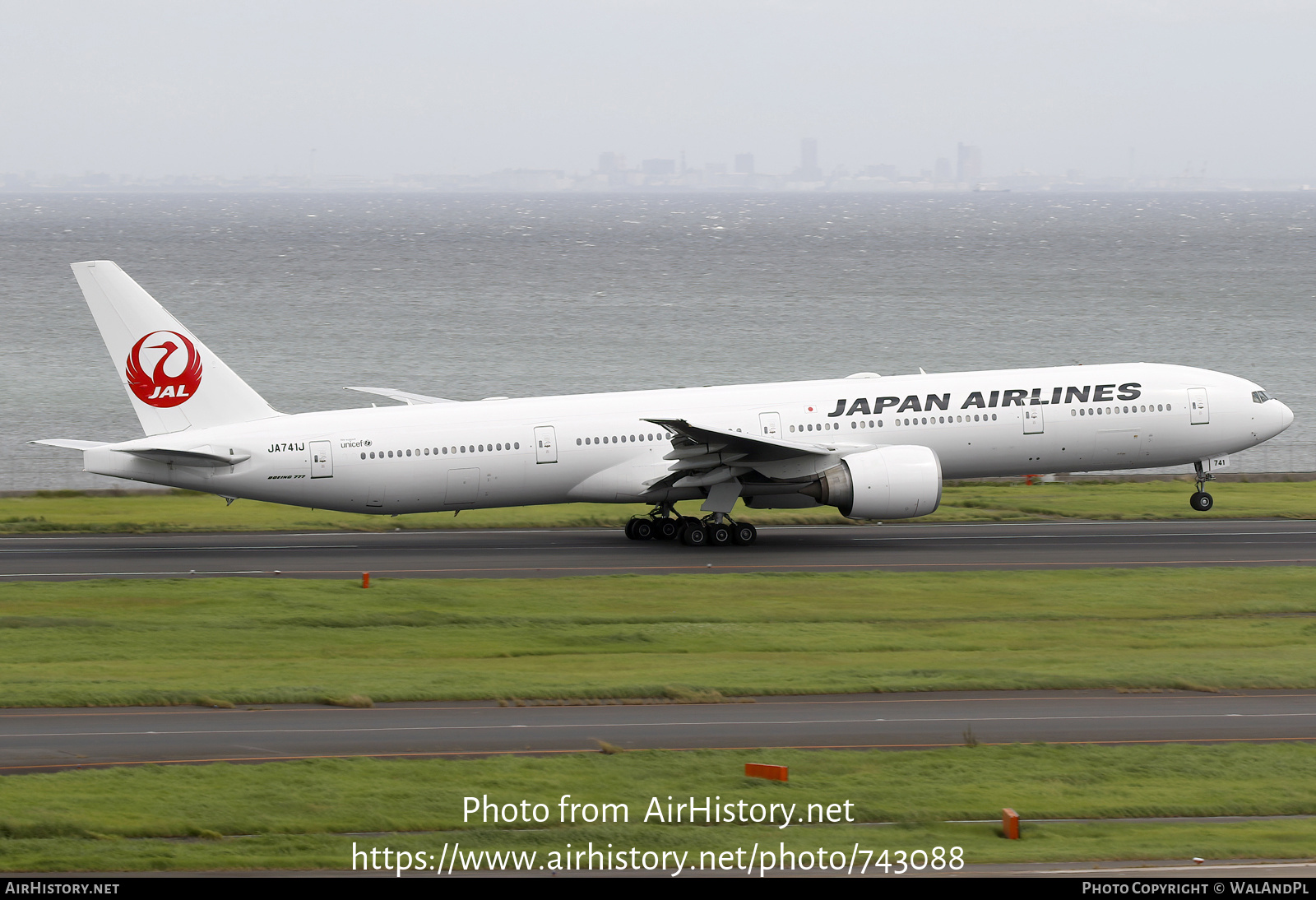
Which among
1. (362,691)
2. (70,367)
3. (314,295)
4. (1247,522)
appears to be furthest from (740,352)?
(362,691)

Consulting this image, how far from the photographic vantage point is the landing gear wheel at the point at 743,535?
45.4 metres

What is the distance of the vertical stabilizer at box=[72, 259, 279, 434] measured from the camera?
42.0m

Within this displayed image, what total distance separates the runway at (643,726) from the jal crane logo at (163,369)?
16.4 m

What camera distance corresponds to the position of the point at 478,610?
36594 mm

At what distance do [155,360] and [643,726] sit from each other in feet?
73.6

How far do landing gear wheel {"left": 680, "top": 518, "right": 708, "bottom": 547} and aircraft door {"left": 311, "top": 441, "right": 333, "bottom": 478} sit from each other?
A: 422 inches

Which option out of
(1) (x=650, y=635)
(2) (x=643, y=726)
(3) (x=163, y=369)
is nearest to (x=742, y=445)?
(1) (x=650, y=635)

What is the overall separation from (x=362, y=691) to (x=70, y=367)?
102 metres

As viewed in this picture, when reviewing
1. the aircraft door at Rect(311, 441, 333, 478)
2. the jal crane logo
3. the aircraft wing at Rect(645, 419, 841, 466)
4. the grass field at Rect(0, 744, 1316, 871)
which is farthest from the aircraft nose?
the jal crane logo

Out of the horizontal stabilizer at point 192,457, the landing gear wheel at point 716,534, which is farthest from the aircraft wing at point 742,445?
the horizontal stabilizer at point 192,457

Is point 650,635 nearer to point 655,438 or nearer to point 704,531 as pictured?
point 704,531

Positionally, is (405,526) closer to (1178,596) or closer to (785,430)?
(785,430)

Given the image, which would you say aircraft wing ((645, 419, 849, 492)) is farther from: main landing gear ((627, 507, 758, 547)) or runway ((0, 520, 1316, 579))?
runway ((0, 520, 1316, 579))

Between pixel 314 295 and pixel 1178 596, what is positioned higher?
pixel 314 295
